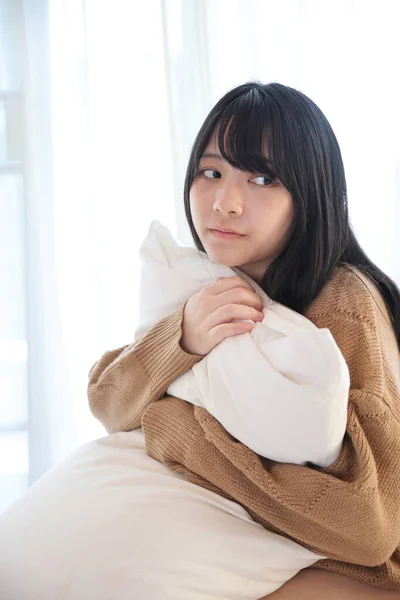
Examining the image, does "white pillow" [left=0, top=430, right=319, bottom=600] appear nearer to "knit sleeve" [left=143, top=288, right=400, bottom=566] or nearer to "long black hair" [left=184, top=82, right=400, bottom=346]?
"knit sleeve" [left=143, top=288, right=400, bottom=566]

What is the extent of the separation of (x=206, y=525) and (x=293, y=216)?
0.51 m

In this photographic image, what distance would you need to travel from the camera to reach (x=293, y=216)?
3.65 ft

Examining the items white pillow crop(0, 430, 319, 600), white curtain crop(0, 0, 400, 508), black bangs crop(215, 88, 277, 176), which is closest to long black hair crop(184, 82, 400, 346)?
black bangs crop(215, 88, 277, 176)

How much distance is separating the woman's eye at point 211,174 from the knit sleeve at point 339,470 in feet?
1.02

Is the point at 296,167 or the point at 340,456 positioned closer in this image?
the point at 340,456

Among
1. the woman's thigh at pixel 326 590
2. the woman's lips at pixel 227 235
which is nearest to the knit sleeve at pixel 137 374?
the woman's lips at pixel 227 235

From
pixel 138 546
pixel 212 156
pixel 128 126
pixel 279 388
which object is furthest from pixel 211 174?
pixel 128 126

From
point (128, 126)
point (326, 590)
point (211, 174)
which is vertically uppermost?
point (128, 126)

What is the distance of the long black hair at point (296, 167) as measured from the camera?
3.45ft

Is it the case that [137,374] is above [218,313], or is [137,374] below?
below

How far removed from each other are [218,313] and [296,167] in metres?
0.27

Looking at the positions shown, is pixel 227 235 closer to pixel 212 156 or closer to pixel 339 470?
pixel 212 156

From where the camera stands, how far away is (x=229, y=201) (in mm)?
1064

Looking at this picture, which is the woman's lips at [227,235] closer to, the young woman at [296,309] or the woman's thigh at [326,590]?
the young woman at [296,309]
